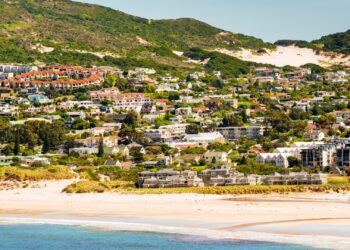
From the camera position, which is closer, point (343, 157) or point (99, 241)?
point (99, 241)

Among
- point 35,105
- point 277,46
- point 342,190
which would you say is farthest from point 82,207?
point 277,46

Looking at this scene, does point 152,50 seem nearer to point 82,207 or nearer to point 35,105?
point 35,105

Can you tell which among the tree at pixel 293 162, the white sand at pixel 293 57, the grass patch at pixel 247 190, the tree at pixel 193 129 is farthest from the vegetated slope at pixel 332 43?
the grass patch at pixel 247 190

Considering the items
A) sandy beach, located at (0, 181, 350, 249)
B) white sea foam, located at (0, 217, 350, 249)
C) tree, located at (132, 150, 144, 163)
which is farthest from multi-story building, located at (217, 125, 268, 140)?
white sea foam, located at (0, 217, 350, 249)

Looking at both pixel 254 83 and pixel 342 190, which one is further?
pixel 254 83

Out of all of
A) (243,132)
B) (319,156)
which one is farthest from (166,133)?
(319,156)

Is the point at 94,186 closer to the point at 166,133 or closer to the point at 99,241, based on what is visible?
the point at 99,241
